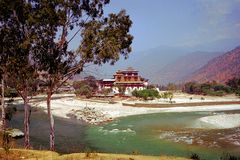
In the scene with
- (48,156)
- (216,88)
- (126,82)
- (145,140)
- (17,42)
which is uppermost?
(126,82)

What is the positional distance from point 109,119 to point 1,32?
39.9m

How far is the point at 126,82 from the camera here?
421 feet

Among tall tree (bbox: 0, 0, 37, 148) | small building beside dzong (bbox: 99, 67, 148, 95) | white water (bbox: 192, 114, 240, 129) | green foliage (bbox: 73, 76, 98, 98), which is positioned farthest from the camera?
small building beside dzong (bbox: 99, 67, 148, 95)

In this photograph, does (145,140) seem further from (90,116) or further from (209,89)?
(209,89)

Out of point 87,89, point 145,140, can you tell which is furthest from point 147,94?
point 145,140

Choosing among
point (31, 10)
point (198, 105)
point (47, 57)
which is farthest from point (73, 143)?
point (198, 105)

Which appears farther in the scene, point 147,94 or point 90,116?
point 147,94

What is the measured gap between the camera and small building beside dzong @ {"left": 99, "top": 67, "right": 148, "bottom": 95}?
127812mm

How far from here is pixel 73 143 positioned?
38.6 m

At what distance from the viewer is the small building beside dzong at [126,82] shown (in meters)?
128

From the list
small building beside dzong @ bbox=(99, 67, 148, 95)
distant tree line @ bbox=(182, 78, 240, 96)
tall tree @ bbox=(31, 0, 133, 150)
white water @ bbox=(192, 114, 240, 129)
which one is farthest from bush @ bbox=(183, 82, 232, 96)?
tall tree @ bbox=(31, 0, 133, 150)

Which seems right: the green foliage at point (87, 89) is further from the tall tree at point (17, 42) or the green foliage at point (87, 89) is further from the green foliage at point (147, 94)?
the tall tree at point (17, 42)

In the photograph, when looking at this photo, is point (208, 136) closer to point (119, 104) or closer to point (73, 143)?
point (73, 143)

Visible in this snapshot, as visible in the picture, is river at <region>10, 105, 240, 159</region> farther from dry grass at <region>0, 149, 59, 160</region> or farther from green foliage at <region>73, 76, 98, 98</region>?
green foliage at <region>73, 76, 98, 98</region>
